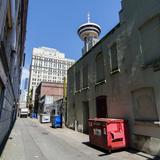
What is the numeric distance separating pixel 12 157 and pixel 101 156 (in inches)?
154

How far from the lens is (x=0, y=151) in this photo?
7.67 metres

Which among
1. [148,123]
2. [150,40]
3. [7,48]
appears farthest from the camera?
[150,40]

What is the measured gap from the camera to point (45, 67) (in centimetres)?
11219

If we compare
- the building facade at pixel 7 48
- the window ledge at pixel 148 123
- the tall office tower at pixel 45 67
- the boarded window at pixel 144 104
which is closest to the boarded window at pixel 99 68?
the boarded window at pixel 144 104

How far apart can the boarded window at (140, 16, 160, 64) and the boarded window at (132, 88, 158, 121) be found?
1512mm

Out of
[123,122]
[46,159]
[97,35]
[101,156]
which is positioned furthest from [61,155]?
[97,35]

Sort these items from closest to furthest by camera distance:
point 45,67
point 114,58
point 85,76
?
point 114,58
point 85,76
point 45,67

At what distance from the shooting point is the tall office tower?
109562mm

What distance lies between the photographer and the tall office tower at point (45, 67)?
359ft

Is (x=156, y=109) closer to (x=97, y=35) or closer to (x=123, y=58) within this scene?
(x=123, y=58)

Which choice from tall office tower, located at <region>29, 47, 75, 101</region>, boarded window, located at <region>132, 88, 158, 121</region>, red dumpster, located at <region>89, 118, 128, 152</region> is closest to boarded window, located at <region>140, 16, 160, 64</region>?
boarded window, located at <region>132, 88, 158, 121</region>

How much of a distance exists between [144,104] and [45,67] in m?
Result: 109

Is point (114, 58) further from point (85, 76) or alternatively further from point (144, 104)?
point (85, 76)

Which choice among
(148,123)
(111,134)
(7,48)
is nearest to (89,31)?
(7,48)
